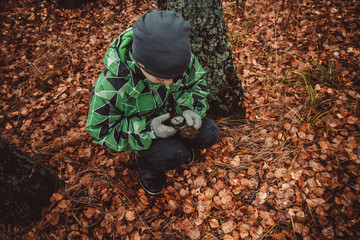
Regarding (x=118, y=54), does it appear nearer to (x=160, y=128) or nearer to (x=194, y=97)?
(x=160, y=128)

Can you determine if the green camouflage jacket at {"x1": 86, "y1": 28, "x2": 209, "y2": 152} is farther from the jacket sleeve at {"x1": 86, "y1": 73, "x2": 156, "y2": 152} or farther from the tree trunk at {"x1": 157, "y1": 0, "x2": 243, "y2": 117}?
the tree trunk at {"x1": 157, "y1": 0, "x2": 243, "y2": 117}

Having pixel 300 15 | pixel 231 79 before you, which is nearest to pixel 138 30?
pixel 231 79

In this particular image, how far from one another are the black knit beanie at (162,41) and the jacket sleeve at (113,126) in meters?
0.50

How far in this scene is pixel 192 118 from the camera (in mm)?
2062

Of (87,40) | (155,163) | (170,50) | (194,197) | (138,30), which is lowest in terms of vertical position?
(194,197)

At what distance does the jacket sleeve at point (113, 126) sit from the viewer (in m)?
1.67

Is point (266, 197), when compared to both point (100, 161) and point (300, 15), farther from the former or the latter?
point (300, 15)

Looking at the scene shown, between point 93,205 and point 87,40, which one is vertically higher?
point 87,40

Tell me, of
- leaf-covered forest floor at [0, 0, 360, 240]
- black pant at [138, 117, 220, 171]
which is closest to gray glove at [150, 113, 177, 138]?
black pant at [138, 117, 220, 171]

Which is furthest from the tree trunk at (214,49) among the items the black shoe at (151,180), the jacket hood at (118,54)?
the black shoe at (151,180)

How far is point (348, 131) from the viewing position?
2.36m

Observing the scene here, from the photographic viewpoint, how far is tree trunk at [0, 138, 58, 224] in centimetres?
184

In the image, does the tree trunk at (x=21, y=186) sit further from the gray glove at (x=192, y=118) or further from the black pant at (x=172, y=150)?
the gray glove at (x=192, y=118)

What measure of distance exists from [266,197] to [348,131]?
1.31 m
